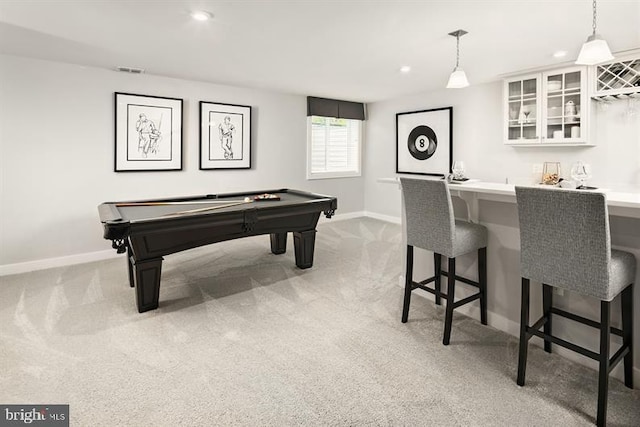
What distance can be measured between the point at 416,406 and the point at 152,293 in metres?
2.20

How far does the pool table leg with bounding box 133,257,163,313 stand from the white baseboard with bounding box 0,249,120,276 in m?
2.02

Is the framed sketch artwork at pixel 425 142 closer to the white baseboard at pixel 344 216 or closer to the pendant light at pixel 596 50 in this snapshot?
the white baseboard at pixel 344 216

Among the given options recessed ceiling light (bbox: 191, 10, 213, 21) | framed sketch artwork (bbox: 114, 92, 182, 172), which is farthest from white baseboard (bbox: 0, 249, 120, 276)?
recessed ceiling light (bbox: 191, 10, 213, 21)

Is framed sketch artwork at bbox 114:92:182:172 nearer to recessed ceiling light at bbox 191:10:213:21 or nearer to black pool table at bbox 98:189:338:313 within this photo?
black pool table at bbox 98:189:338:313

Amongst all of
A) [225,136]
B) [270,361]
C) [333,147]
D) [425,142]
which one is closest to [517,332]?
[270,361]

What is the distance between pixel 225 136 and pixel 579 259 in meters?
4.71

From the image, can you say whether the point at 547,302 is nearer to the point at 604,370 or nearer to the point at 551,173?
the point at 604,370

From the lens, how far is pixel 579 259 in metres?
1.76

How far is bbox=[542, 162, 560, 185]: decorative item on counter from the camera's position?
441cm

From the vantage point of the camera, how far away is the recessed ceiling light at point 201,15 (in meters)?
2.68

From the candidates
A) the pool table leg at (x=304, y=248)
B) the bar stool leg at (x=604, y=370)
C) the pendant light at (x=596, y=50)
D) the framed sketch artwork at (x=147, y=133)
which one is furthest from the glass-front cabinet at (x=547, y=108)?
the framed sketch artwork at (x=147, y=133)

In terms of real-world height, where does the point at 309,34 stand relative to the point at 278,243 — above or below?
above

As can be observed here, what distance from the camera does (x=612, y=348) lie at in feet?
6.68

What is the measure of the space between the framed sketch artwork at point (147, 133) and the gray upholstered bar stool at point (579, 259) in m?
4.36
